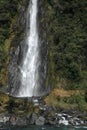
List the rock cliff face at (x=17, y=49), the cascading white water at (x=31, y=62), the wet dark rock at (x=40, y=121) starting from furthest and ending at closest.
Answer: the cascading white water at (x=31, y=62)
the rock cliff face at (x=17, y=49)
the wet dark rock at (x=40, y=121)

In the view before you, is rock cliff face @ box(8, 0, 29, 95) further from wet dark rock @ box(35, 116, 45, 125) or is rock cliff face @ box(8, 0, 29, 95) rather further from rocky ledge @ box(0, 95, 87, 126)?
wet dark rock @ box(35, 116, 45, 125)

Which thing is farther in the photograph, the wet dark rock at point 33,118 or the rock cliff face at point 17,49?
the rock cliff face at point 17,49

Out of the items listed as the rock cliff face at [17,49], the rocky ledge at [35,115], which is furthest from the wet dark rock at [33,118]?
the rock cliff face at [17,49]

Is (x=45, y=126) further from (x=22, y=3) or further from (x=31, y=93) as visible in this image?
(x=22, y=3)

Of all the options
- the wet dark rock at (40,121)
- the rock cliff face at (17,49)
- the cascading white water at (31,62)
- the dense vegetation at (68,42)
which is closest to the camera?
the wet dark rock at (40,121)

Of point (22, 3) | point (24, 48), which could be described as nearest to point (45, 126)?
point (24, 48)

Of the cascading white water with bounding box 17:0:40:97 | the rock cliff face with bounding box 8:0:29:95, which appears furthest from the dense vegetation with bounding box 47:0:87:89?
the rock cliff face with bounding box 8:0:29:95

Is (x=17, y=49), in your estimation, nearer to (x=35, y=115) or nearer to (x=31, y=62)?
(x=31, y=62)

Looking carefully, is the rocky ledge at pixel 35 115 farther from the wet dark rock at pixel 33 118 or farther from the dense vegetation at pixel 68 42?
the dense vegetation at pixel 68 42

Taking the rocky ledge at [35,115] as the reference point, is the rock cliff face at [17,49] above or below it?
above
